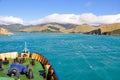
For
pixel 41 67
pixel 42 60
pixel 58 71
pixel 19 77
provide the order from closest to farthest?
pixel 19 77 < pixel 41 67 < pixel 42 60 < pixel 58 71

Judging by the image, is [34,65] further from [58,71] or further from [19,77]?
[58,71]

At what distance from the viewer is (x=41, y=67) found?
137ft

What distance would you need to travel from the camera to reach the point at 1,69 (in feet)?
122

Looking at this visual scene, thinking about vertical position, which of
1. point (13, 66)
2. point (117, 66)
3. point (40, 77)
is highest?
point (13, 66)

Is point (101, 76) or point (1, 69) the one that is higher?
point (1, 69)

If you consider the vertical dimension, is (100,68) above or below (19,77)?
below

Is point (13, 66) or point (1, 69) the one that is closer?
point (13, 66)

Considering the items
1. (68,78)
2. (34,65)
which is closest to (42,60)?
(34,65)

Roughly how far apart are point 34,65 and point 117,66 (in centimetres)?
3528

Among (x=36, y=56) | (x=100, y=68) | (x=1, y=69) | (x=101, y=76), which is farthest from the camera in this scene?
(x=100, y=68)

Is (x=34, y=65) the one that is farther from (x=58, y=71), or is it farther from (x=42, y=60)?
(x=58, y=71)

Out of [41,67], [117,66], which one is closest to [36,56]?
[41,67]

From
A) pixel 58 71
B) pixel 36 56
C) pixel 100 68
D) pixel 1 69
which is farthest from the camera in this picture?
pixel 100 68

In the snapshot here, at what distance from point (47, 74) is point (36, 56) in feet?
54.5
